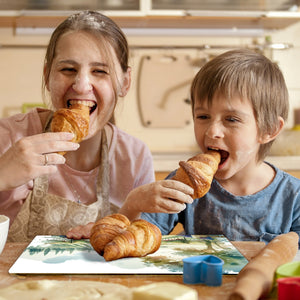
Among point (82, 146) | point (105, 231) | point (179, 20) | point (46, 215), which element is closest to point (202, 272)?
point (105, 231)

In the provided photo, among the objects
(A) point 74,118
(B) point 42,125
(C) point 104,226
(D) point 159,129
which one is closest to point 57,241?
(C) point 104,226

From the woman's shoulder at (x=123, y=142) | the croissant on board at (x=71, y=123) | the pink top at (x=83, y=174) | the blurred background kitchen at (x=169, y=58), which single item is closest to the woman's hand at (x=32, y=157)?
the croissant on board at (x=71, y=123)

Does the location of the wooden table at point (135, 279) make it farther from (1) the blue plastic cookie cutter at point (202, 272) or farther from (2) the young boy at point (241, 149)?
(2) the young boy at point (241, 149)

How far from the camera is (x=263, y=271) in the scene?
683mm

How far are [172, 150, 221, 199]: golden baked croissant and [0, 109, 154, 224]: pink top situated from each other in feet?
1.64

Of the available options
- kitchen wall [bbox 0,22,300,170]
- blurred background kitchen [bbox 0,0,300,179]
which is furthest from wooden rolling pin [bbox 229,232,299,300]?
kitchen wall [bbox 0,22,300,170]

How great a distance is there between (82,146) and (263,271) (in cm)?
106

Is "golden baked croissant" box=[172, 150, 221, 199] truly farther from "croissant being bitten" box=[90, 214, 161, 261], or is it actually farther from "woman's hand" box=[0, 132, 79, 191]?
"woman's hand" box=[0, 132, 79, 191]

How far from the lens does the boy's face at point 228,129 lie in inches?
49.6

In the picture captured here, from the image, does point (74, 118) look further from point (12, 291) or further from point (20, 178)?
point (12, 291)

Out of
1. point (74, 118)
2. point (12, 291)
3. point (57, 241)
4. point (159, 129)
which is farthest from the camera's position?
point (159, 129)

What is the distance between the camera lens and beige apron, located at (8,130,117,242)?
4.67 feet

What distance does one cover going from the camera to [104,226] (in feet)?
3.08

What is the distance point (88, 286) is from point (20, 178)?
1.73 feet
